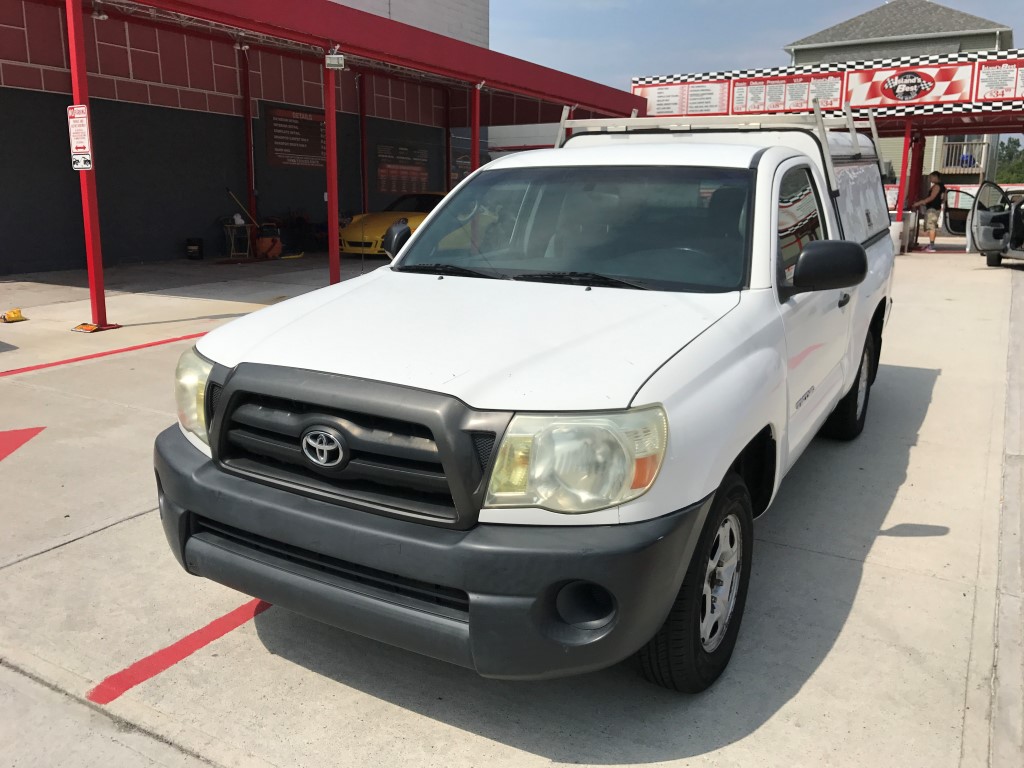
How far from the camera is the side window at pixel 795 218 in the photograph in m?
3.59

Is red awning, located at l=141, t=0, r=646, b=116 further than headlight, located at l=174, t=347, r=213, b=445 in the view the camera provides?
Yes

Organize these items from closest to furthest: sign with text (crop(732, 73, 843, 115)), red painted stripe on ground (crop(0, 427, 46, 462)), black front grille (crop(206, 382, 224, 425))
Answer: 1. black front grille (crop(206, 382, 224, 425))
2. red painted stripe on ground (crop(0, 427, 46, 462))
3. sign with text (crop(732, 73, 843, 115))

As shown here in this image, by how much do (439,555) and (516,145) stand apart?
2295 centimetres

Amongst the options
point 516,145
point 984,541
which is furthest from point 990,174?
point 984,541

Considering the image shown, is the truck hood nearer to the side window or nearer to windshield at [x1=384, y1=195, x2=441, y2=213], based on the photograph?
the side window

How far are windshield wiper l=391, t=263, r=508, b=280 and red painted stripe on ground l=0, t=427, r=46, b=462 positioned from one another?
9.35 feet

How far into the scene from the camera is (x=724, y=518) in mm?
2777

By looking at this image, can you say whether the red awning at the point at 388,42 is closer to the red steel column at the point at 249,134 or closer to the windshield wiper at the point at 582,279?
the red steel column at the point at 249,134

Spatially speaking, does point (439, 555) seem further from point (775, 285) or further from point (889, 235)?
point (889, 235)

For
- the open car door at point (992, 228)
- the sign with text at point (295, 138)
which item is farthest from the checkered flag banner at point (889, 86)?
the sign with text at point (295, 138)

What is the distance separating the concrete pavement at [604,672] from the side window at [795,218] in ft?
4.36

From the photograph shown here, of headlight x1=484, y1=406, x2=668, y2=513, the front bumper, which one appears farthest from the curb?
headlight x1=484, y1=406, x2=668, y2=513

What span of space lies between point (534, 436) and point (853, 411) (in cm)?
367

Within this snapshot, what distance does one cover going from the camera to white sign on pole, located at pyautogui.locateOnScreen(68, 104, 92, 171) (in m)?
8.52
